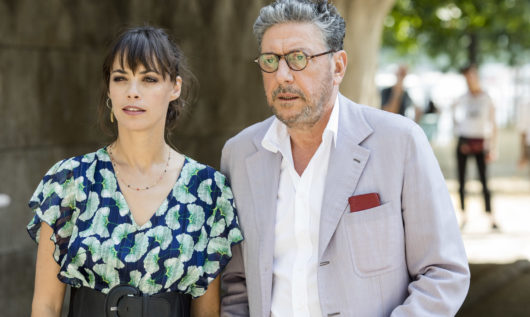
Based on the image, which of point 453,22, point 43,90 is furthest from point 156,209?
point 453,22

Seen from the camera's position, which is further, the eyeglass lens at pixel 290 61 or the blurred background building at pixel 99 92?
the blurred background building at pixel 99 92

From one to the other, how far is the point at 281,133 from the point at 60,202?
99cm

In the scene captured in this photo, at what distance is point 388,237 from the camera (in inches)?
114

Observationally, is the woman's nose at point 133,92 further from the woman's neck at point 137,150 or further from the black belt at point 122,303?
the black belt at point 122,303

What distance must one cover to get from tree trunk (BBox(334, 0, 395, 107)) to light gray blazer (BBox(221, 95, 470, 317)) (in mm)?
6276

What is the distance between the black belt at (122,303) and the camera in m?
2.94

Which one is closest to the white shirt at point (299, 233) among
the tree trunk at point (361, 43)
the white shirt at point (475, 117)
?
the tree trunk at point (361, 43)

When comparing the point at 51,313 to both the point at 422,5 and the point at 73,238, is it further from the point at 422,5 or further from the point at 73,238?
the point at 422,5

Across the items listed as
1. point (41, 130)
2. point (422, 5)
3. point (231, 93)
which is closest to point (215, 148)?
point (231, 93)

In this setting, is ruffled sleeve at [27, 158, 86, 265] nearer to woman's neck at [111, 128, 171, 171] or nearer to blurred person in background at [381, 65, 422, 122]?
woman's neck at [111, 128, 171, 171]

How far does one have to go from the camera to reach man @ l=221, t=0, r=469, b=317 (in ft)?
9.49

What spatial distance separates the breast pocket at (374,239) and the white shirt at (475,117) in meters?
7.45

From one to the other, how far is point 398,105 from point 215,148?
3.71 meters

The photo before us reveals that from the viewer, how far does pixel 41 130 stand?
20.6ft
